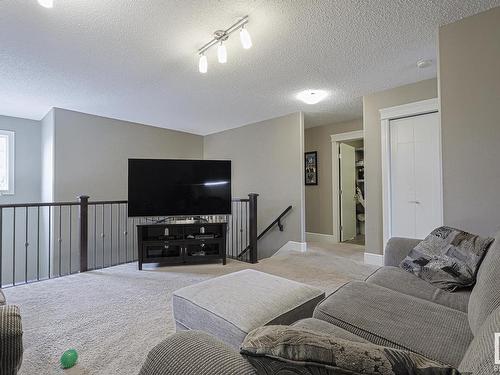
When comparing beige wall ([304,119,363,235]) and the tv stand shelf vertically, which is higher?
beige wall ([304,119,363,235])

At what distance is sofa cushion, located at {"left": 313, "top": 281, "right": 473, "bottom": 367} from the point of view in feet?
3.26

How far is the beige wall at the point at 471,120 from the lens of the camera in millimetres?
2068

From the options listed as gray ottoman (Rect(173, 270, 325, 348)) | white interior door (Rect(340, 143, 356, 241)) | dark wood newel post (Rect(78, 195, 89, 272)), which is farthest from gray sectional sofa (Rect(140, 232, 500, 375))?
white interior door (Rect(340, 143, 356, 241))

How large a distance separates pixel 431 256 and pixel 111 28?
2.98 meters

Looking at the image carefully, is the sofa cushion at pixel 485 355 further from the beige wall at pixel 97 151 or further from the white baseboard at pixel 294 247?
the beige wall at pixel 97 151

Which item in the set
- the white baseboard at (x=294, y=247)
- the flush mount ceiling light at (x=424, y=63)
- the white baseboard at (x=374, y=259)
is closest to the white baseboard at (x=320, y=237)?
the white baseboard at (x=294, y=247)

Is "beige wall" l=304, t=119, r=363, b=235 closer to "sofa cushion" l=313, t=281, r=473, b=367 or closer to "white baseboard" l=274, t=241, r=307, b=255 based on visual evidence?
"white baseboard" l=274, t=241, r=307, b=255

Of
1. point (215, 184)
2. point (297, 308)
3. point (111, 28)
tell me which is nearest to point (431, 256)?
point (297, 308)

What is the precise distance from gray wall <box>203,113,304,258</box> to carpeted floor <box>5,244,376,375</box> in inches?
38.5

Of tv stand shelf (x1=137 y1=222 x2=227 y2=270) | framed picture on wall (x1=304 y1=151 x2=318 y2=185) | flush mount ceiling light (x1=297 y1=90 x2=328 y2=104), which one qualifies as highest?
flush mount ceiling light (x1=297 y1=90 x2=328 y2=104)

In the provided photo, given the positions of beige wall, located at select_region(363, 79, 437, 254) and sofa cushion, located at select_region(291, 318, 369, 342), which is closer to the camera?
Result: sofa cushion, located at select_region(291, 318, 369, 342)

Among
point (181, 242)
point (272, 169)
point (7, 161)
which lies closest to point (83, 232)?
point (181, 242)

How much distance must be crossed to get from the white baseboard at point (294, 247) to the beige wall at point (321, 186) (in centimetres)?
111

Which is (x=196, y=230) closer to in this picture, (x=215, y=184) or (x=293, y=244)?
(x=215, y=184)
